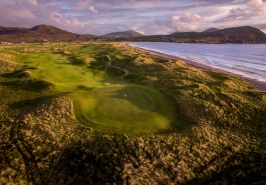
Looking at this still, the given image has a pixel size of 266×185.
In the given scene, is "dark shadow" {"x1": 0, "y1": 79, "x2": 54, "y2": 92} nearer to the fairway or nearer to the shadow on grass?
the fairway

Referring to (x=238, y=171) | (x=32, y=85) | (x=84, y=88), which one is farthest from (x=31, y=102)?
(x=238, y=171)

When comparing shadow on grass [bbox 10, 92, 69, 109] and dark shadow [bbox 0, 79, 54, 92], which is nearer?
shadow on grass [bbox 10, 92, 69, 109]

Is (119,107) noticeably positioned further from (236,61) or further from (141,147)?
(236,61)

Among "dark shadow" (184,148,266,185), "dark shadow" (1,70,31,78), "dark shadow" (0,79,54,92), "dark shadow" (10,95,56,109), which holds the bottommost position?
"dark shadow" (184,148,266,185)

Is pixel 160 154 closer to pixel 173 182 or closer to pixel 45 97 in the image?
pixel 173 182

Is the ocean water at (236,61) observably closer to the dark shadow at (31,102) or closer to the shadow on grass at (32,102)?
the shadow on grass at (32,102)

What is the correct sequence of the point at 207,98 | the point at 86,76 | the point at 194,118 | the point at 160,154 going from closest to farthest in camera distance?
the point at 160,154, the point at 194,118, the point at 207,98, the point at 86,76

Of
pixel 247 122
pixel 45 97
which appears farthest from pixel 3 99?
pixel 247 122

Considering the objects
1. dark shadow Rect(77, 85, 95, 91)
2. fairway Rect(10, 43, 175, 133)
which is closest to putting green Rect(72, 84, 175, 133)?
fairway Rect(10, 43, 175, 133)
